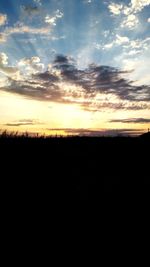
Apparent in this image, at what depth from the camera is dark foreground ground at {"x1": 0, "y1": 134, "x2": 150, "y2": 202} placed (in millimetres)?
11734

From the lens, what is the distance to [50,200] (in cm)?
1098

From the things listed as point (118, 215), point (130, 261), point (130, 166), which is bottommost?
point (130, 261)

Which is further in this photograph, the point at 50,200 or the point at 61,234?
the point at 50,200

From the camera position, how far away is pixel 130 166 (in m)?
15.8

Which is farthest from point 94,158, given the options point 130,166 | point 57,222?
point 57,222

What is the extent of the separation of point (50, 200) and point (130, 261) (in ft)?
13.2

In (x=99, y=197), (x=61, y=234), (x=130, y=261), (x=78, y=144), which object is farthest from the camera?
(x=78, y=144)

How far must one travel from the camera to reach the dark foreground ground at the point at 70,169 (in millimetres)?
11734

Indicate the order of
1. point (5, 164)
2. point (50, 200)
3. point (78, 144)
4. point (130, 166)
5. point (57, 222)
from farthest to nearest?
point (78, 144) < point (130, 166) < point (5, 164) < point (50, 200) < point (57, 222)

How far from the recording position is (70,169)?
46.8ft

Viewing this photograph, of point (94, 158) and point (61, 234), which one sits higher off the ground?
point (94, 158)

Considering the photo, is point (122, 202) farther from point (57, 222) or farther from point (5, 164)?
point (5, 164)

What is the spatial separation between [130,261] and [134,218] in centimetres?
236

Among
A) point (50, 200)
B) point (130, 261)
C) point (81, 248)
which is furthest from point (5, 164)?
point (130, 261)
